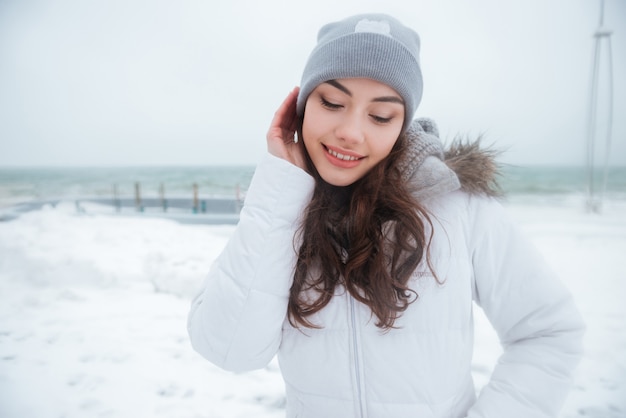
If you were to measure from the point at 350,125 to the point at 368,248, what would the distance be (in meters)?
0.38

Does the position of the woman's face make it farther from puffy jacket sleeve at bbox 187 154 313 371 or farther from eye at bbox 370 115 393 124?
puffy jacket sleeve at bbox 187 154 313 371

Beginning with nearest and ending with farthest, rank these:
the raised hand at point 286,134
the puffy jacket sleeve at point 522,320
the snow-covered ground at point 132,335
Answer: the puffy jacket sleeve at point 522,320 → the raised hand at point 286,134 → the snow-covered ground at point 132,335

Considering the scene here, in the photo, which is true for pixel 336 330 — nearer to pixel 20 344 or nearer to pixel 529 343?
pixel 529 343

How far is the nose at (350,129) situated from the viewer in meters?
0.97

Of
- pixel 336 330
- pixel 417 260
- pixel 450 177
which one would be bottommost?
pixel 336 330

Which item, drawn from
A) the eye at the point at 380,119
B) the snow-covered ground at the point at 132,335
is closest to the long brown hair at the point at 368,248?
the eye at the point at 380,119

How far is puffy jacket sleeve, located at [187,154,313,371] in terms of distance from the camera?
94 centimetres

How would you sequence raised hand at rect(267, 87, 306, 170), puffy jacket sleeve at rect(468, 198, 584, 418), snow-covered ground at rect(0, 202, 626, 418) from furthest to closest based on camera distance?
1. snow-covered ground at rect(0, 202, 626, 418)
2. raised hand at rect(267, 87, 306, 170)
3. puffy jacket sleeve at rect(468, 198, 584, 418)

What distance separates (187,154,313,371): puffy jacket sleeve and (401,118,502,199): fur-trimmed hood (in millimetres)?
352

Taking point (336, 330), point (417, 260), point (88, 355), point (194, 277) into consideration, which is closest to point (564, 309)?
point (417, 260)

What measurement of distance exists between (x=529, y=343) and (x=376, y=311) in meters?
0.48

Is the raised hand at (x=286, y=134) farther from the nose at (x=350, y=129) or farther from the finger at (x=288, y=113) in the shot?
the nose at (x=350, y=129)

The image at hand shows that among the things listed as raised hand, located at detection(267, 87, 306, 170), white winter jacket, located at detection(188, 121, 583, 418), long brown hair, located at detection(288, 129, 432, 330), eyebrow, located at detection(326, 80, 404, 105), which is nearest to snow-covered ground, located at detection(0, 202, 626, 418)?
white winter jacket, located at detection(188, 121, 583, 418)

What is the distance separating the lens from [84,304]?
11.8 feet
